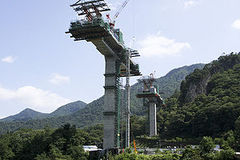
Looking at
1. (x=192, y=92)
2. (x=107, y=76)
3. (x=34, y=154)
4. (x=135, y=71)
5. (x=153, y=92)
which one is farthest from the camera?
(x=192, y=92)

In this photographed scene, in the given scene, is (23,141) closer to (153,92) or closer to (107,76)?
(107,76)

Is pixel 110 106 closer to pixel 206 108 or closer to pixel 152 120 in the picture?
pixel 206 108

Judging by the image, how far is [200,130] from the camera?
7419 centimetres

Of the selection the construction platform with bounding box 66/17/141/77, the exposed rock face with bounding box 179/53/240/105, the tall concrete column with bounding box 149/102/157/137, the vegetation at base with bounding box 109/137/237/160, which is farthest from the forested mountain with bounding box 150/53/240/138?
the construction platform with bounding box 66/17/141/77

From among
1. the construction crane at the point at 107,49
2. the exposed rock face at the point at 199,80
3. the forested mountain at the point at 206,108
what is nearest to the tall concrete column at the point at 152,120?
the forested mountain at the point at 206,108

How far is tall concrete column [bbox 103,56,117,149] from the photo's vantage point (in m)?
47.8

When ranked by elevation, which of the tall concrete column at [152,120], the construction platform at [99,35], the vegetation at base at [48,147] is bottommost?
the vegetation at base at [48,147]

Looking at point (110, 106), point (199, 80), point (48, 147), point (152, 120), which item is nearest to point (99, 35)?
point (110, 106)

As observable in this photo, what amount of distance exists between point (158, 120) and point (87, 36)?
58461 millimetres

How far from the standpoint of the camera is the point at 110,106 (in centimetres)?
4909

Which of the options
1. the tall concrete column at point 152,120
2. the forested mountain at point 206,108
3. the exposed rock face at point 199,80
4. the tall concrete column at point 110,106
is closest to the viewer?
the tall concrete column at point 110,106

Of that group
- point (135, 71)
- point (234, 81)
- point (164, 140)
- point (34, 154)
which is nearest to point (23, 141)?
point (34, 154)

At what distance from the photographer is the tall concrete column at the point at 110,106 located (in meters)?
47.8

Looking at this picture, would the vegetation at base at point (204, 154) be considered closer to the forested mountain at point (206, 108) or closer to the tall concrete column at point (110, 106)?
the tall concrete column at point (110, 106)
